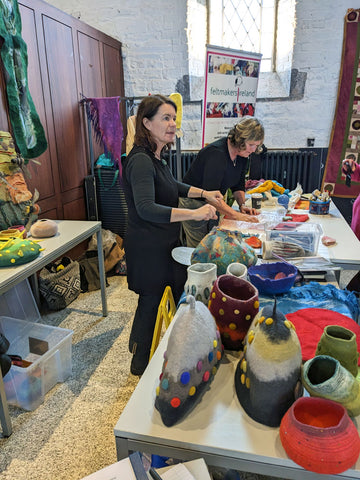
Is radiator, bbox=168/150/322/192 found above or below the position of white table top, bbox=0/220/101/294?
above

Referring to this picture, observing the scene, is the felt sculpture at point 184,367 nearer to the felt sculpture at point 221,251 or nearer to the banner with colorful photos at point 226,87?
the felt sculpture at point 221,251

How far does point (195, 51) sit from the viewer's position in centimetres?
395

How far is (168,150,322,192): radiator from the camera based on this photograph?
3967 mm

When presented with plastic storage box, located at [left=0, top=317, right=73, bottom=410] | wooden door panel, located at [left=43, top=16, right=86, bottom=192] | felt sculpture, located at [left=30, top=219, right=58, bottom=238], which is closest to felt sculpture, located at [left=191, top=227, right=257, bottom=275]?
plastic storage box, located at [left=0, top=317, right=73, bottom=410]

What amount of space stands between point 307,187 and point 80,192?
8.04 ft

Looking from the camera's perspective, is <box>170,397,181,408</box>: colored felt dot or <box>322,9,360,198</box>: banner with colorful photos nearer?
<box>170,397,181,408</box>: colored felt dot

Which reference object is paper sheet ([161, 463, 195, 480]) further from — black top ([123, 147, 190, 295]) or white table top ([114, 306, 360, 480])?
black top ([123, 147, 190, 295])

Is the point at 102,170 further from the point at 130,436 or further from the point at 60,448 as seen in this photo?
the point at 130,436

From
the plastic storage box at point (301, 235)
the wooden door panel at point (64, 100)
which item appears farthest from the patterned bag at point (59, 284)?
the plastic storage box at point (301, 235)

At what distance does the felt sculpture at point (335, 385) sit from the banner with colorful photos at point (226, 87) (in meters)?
2.73

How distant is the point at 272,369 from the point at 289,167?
361 centimetres

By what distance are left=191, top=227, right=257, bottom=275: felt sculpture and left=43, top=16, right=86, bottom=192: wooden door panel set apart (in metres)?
2.08

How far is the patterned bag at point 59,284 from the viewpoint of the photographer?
2639 mm

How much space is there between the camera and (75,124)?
316cm
